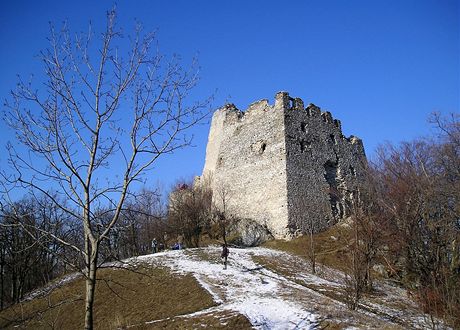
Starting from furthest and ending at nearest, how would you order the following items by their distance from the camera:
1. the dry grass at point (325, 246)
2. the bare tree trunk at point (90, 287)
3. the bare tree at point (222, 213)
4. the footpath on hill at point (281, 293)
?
the bare tree at point (222, 213), the dry grass at point (325, 246), the footpath on hill at point (281, 293), the bare tree trunk at point (90, 287)

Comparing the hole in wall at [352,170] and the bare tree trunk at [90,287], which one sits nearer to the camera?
the bare tree trunk at [90,287]

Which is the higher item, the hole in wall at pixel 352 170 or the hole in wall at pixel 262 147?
the hole in wall at pixel 262 147

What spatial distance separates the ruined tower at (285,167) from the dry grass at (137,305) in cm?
960

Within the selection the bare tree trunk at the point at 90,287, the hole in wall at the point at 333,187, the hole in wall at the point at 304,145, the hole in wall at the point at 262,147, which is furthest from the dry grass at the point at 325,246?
the bare tree trunk at the point at 90,287

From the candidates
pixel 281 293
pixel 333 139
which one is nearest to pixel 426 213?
pixel 281 293

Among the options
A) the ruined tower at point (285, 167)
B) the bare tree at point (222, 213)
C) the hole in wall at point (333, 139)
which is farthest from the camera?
the hole in wall at point (333, 139)

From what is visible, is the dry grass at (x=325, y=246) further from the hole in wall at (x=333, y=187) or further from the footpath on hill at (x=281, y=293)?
the hole in wall at (x=333, y=187)

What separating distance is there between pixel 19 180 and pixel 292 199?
18.5 metres

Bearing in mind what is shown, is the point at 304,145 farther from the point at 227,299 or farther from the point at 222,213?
the point at 227,299

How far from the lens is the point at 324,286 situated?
15109 millimetres

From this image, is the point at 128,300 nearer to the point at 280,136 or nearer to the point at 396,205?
the point at 396,205

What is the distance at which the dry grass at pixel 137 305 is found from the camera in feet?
36.0

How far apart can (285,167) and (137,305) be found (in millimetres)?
13215

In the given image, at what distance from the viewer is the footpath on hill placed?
10.2 meters
